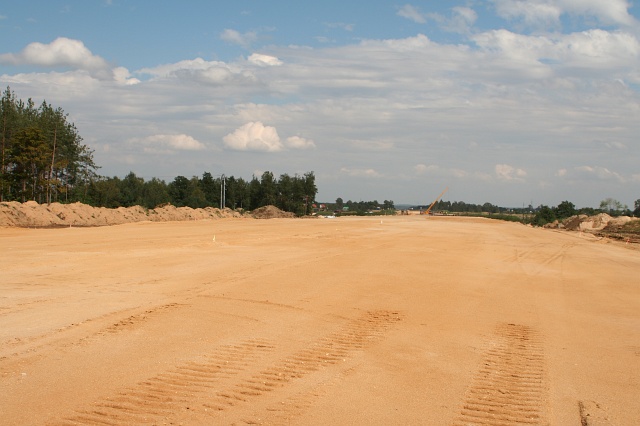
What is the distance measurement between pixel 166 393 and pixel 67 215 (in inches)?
1296

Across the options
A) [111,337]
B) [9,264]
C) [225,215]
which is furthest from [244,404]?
[225,215]

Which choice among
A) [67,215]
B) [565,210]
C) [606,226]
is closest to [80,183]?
[67,215]

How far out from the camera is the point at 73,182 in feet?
180

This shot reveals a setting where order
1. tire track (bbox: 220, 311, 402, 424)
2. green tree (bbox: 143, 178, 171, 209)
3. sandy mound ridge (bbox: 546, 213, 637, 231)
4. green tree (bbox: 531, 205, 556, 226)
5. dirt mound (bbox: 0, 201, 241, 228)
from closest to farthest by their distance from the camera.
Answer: tire track (bbox: 220, 311, 402, 424) < dirt mound (bbox: 0, 201, 241, 228) < sandy mound ridge (bbox: 546, 213, 637, 231) < green tree (bbox: 143, 178, 171, 209) < green tree (bbox: 531, 205, 556, 226)

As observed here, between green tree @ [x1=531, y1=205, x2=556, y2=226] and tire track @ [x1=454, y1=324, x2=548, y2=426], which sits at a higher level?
green tree @ [x1=531, y1=205, x2=556, y2=226]

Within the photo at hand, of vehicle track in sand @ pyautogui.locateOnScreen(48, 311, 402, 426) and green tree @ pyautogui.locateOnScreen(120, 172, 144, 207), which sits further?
green tree @ pyautogui.locateOnScreen(120, 172, 144, 207)

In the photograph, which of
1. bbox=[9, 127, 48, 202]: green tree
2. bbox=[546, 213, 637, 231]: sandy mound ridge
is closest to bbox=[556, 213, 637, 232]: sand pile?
bbox=[546, 213, 637, 231]: sandy mound ridge

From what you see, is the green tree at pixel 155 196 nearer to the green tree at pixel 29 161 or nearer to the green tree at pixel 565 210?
the green tree at pixel 29 161

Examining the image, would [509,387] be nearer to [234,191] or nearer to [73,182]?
[73,182]

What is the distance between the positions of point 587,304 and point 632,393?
6.07 m

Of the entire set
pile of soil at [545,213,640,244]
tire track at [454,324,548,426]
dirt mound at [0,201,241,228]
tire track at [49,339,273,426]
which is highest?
pile of soil at [545,213,640,244]

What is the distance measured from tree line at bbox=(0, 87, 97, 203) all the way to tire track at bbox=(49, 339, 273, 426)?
40060 mm

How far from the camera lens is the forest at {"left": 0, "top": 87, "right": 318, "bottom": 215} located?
42.9 m

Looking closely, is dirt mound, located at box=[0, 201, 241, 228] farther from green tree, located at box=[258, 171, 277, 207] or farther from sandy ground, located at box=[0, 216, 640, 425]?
green tree, located at box=[258, 171, 277, 207]
